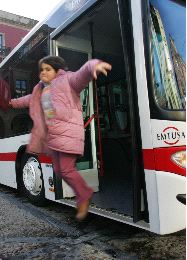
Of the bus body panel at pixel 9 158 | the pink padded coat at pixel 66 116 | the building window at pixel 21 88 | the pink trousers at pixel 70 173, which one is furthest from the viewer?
the bus body panel at pixel 9 158

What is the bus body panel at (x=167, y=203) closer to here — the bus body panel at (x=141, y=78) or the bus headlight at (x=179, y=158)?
the bus headlight at (x=179, y=158)

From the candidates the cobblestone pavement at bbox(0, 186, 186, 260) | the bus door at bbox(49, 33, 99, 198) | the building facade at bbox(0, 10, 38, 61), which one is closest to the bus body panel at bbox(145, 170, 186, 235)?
the cobblestone pavement at bbox(0, 186, 186, 260)

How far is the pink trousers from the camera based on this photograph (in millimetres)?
2121

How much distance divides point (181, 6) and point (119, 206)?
217 centimetres

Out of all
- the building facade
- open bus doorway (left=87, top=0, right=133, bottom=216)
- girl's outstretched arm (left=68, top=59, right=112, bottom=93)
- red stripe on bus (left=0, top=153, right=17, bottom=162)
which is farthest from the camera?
the building facade

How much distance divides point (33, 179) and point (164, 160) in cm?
298

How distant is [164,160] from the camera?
9.77 feet

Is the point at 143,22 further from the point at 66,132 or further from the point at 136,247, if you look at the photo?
the point at 136,247

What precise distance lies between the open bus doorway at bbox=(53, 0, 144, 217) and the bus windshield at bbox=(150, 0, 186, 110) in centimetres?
30

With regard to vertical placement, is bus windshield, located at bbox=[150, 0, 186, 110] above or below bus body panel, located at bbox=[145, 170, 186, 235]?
above

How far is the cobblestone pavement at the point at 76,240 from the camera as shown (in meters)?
3.40

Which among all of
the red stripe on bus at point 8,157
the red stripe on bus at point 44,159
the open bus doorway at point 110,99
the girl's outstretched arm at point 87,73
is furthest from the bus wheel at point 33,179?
the girl's outstretched arm at point 87,73

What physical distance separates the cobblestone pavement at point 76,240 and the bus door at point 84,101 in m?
0.51

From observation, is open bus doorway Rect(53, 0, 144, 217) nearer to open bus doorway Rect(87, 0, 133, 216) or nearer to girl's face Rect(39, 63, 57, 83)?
open bus doorway Rect(87, 0, 133, 216)
